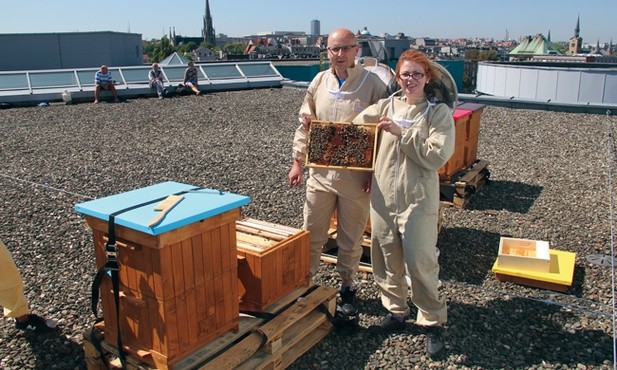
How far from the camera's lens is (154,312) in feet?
10.2

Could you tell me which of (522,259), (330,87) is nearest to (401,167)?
(330,87)

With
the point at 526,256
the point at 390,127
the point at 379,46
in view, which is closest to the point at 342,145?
the point at 390,127

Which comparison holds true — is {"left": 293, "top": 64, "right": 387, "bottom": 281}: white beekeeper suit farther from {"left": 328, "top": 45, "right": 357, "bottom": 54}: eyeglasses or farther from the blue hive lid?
the blue hive lid

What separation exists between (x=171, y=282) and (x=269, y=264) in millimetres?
988

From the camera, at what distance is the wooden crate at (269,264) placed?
3885 mm

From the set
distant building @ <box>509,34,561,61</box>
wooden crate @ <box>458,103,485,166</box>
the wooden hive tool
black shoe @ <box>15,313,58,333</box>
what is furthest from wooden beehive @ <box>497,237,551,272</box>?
distant building @ <box>509,34,561,61</box>

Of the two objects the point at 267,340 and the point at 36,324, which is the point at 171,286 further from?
the point at 36,324

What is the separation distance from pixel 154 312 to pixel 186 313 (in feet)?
0.64

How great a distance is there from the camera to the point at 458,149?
765 centimetres

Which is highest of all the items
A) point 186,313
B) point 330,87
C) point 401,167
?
point 330,87

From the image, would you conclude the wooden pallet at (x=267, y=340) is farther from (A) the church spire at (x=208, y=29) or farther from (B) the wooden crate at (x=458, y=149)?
(A) the church spire at (x=208, y=29)

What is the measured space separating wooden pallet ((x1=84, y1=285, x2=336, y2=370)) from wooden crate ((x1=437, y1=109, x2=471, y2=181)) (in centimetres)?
355

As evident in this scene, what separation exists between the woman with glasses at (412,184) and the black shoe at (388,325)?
7.3 inches

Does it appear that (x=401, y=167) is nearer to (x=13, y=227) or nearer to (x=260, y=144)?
(x=13, y=227)
